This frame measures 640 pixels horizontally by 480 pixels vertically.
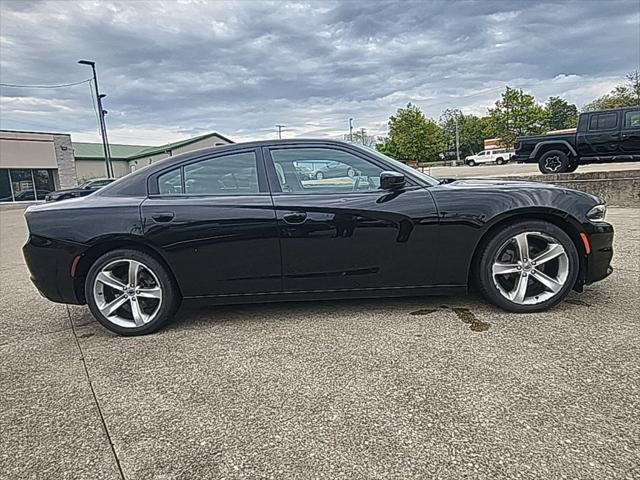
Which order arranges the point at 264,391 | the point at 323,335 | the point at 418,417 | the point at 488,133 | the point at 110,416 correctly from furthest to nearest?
the point at 488,133
the point at 323,335
the point at 264,391
the point at 110,416
the point at 418,417

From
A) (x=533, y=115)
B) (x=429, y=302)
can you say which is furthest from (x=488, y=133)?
(x=429, y=302)

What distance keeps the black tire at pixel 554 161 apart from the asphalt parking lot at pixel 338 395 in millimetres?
10143

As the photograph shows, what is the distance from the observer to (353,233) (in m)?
3.26

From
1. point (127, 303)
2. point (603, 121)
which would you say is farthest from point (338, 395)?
point (603, 121)

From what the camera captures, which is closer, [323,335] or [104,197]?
[323,335]

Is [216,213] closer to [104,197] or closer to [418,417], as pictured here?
[104,197]

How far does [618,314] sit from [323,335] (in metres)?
2.06

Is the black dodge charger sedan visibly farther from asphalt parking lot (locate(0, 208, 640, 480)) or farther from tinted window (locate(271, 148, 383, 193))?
asphalt parking lot (locate(0, 208, 640, 480))

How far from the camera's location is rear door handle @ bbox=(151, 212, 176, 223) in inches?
128

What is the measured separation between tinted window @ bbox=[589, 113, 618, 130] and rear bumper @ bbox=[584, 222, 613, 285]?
10776 millimetres

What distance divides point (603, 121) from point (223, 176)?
1232 centimetres

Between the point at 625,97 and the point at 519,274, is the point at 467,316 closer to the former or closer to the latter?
the point at 519,274

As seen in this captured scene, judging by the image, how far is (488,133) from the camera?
5816 centimetres

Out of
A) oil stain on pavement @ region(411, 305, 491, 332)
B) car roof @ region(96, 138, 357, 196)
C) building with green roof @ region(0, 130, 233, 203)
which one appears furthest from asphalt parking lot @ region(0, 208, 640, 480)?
building with green roof @ region(0, 130, 233, 203)
